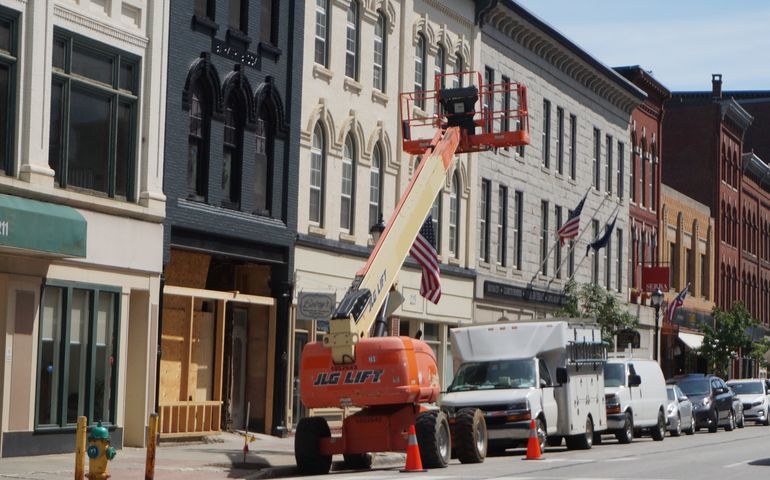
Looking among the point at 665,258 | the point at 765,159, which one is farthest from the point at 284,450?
the point at 765,159

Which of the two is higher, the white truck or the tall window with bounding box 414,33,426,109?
the tall window with bounding box 414,33,426,109

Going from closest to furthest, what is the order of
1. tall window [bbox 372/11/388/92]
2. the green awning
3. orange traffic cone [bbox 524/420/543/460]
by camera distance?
the green awning < orange traffic cone [bbox 524/420/543/460] < tall window [bbox 372/11/388/92]

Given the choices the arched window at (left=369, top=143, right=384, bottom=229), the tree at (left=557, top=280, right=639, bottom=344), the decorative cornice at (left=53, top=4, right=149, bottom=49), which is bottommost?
the tree at (left=557, top=280, right=639, bottom=344)

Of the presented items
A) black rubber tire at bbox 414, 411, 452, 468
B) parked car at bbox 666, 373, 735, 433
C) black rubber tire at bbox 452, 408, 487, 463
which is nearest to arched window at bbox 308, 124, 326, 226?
black rubber tire at bbox 452, 408, 487, 463

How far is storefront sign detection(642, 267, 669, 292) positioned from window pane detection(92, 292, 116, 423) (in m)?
34.3

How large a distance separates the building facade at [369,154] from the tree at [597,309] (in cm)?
556

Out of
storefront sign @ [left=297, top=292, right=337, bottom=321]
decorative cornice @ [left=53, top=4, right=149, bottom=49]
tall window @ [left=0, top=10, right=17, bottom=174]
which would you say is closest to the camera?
tall window @ [left=0, top=10, right=17, bottom=174]

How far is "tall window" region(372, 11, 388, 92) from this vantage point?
3609 centimetres

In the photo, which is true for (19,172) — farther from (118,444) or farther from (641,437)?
(641,437)

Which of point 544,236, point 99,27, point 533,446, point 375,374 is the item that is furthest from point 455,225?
point 375,374

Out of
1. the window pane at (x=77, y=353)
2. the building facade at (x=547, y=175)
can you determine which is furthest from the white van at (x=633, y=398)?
the window pane at (x=77, y=353)

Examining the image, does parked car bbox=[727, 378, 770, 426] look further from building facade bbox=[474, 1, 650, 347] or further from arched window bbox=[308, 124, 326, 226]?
arched window bbox=[308, 124, 326, 226]

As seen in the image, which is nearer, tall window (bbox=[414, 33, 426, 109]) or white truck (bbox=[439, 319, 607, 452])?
white truck (bbox=[439, 319, 607, 452])

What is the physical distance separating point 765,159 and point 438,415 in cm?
7913
